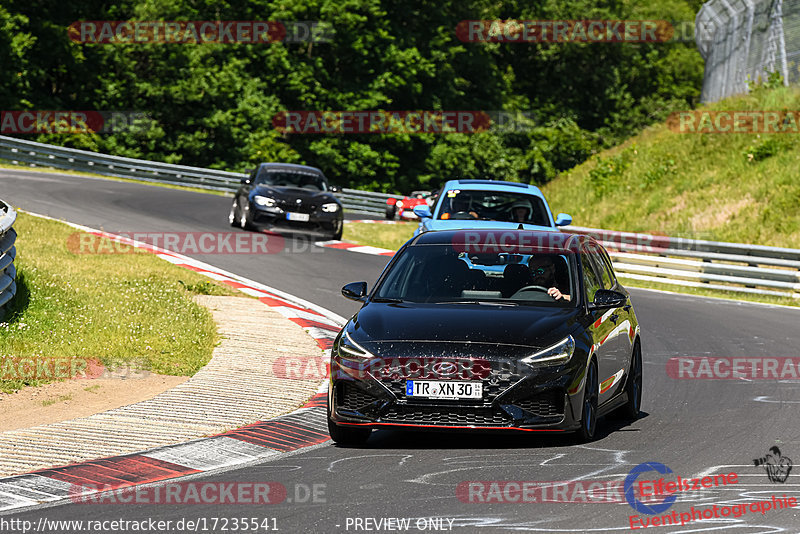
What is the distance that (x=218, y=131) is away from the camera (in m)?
54.7

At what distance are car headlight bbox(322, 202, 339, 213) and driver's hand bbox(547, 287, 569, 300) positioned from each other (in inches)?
660

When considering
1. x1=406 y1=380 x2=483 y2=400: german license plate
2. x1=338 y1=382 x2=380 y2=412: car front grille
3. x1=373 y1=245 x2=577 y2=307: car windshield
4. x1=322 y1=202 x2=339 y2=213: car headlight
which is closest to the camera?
x1=406 y1=380 x2=483 y2=400: german license plate

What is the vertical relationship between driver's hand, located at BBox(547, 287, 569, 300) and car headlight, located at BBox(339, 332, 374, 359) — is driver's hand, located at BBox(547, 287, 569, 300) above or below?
above

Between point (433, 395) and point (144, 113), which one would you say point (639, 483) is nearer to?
point (433, 395)

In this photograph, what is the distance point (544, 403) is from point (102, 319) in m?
6.75

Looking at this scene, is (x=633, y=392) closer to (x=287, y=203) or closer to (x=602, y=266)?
(x=602, y=266)

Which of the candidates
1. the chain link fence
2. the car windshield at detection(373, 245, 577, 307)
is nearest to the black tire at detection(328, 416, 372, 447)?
the car windshield at detection(373, 245, 577, 307)

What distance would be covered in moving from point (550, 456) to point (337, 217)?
60.3 ft

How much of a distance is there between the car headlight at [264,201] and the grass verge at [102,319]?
24.0 ft

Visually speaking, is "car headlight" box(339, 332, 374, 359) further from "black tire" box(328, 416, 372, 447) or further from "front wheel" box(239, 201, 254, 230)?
"front wheel" box(239, 201, 254, 230)

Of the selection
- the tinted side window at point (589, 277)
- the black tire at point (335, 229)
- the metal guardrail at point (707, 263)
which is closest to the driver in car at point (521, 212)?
the metal guardrail at point (707, 263)

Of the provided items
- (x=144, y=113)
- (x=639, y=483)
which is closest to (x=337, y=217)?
(x=639, y=483)

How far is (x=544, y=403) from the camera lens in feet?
27.0

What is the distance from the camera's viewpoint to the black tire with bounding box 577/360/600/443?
27.9ft
